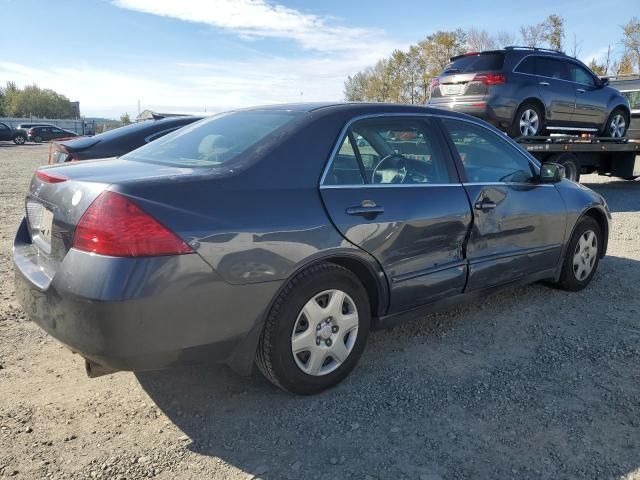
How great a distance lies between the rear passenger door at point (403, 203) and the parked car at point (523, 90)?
18.0 feet

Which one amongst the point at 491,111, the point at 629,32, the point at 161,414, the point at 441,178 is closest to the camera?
the point at 161,414

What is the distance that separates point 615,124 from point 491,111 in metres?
4.28

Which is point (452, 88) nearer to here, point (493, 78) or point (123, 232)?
point (493, 78)

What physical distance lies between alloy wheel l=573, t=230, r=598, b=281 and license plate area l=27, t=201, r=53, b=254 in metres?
4.10

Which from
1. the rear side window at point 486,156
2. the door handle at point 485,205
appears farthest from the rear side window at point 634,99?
the door handle at point 485,205

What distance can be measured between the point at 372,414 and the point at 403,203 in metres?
1.22

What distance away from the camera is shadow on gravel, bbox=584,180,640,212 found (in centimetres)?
967

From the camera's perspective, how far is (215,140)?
3.25 m

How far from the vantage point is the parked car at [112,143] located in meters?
6.10

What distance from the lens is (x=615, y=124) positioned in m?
11.1

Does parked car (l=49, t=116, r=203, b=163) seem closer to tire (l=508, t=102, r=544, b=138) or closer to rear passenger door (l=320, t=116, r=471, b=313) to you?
rear passenger door (l=320, t=116, r=471, b=313)

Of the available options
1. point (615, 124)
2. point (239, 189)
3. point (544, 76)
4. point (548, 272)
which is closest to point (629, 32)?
point (615, 124)

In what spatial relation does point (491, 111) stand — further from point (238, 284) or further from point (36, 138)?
point (36, 138)

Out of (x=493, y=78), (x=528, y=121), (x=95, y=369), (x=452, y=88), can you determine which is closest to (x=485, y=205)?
(x=95, y=369)
